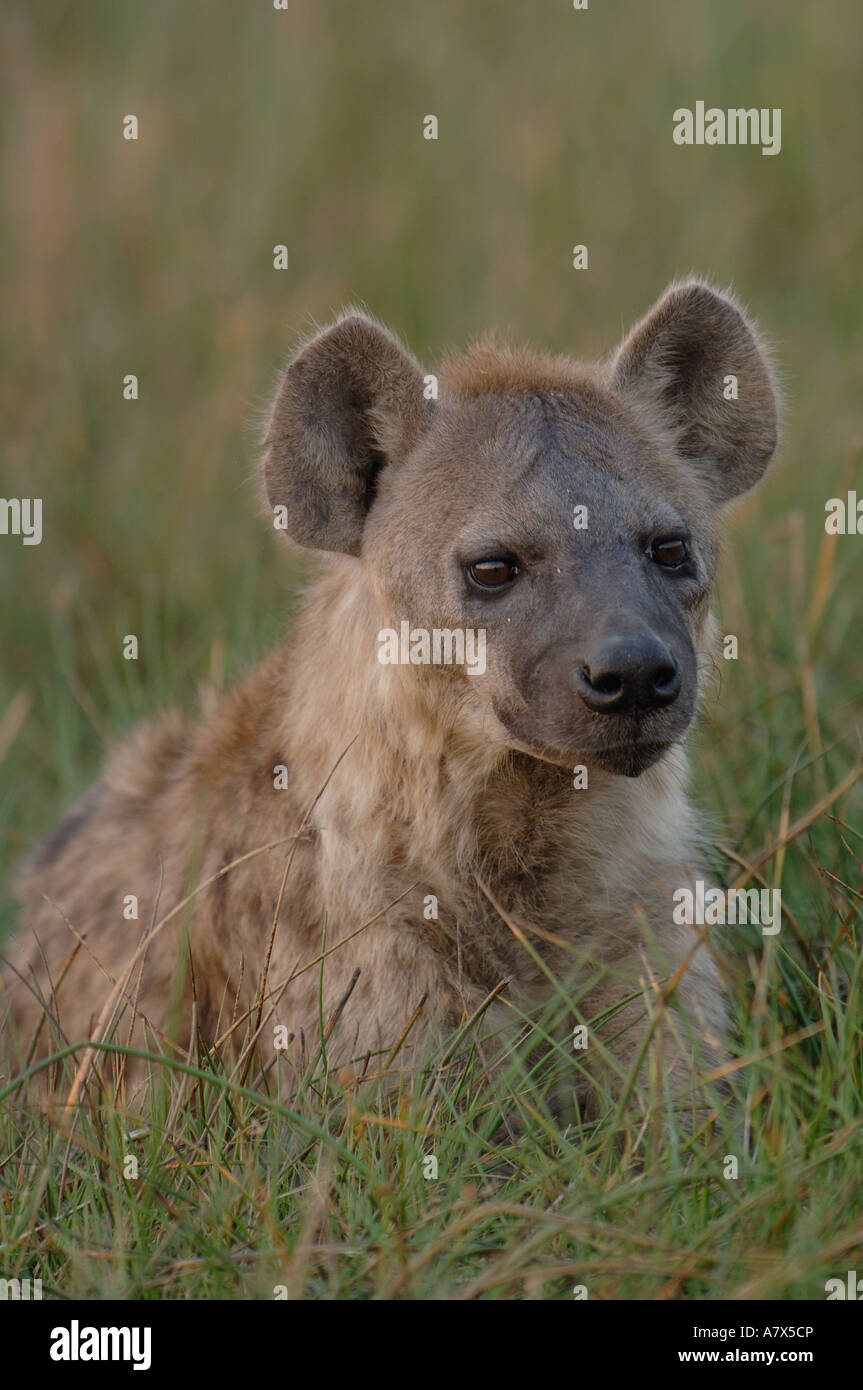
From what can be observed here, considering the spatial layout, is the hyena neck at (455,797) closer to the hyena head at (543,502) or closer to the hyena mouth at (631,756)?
the hyena head at (543,502)

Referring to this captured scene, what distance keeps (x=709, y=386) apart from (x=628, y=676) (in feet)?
3.75

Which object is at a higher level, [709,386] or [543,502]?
[709,386]

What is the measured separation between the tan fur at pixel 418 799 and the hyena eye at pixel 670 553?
0.12 meters

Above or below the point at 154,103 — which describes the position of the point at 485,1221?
below

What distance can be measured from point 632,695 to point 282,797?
105 centimetres

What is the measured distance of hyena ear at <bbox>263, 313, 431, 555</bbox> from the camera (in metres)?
3.51

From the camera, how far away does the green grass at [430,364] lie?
8.86 ft

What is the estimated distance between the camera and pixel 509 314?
7.69 metres

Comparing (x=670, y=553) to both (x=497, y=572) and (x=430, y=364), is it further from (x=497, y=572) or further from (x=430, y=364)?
(x=430, y=364)

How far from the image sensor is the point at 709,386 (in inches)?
150

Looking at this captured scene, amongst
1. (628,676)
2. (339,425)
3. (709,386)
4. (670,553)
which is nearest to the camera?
(628,676)

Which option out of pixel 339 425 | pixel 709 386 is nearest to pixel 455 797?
pixel 339 425
